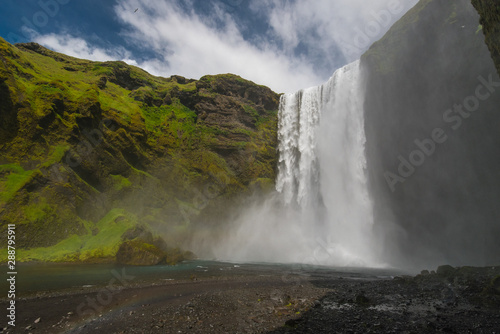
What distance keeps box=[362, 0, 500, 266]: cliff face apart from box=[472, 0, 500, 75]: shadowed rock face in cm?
2263

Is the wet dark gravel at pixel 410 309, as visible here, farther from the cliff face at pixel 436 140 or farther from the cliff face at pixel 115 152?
the cliff face at pixel 115 152

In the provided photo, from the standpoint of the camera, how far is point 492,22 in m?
10.6

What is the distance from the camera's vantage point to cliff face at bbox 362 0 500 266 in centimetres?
2853

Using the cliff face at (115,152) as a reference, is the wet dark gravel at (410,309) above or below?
below

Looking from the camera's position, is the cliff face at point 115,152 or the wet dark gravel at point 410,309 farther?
the cliff face at point 115,152

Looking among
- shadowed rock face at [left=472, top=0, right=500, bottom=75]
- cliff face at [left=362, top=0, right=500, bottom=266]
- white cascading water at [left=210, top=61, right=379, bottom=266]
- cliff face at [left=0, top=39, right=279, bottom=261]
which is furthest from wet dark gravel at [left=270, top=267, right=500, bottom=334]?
cliff face at [left=0, top=39, right=279, bottom=261]

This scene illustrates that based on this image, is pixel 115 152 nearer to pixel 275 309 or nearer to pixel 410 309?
pixel 275 309

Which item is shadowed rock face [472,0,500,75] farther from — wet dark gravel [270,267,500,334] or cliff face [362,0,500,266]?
cliff face [362,0,500,266]

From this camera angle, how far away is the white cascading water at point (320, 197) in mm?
37625

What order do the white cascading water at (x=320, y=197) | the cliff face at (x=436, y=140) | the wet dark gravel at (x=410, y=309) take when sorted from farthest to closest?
the white cascading water at (x=320, y=197), the cliff face at (x=436, y=140), the wet dark gravel at (x=410, y=309)

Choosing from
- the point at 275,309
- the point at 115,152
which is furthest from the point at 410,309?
the point at 115,152

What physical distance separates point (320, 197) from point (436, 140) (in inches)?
747

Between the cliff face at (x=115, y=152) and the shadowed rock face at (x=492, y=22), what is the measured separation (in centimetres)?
3759

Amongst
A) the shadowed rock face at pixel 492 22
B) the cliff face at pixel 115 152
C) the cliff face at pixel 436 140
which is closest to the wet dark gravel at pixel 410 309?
the shadowed rock face at pixel 492 22
